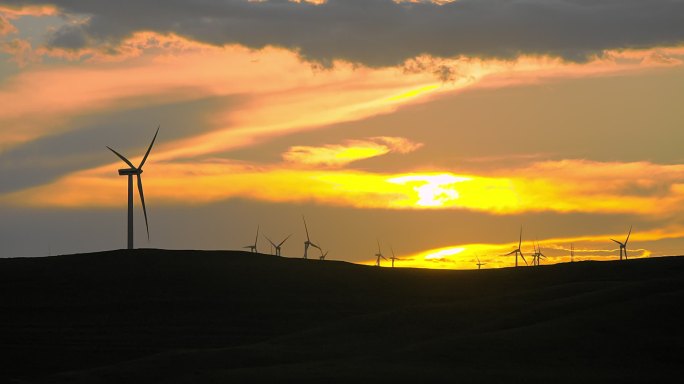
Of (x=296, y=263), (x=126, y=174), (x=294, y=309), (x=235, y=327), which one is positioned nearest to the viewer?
(x=235, y=327)

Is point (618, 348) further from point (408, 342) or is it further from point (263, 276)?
point (263, 276)

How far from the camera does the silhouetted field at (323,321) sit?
55.9 metres

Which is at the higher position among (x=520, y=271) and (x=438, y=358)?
Result: (x=520, y=271)

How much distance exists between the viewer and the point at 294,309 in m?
82.9

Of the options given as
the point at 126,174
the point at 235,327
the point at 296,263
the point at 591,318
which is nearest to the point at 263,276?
the point at 296,263

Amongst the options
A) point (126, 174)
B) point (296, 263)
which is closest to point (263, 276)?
point (296, 263)

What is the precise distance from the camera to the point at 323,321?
259ft

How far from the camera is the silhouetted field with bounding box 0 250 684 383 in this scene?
5591cm

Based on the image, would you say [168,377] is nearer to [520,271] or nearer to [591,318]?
[591,318]

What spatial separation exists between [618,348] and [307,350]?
662 inches

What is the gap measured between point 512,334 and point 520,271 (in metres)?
34.2

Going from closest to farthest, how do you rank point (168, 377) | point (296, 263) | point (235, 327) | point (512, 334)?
point (168, 377)
point (512, 334)
point (235, 327)
point (296, 263)

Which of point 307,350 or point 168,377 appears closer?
→ point 168,377

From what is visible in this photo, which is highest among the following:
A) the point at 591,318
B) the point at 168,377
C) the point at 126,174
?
the point at 126,174
